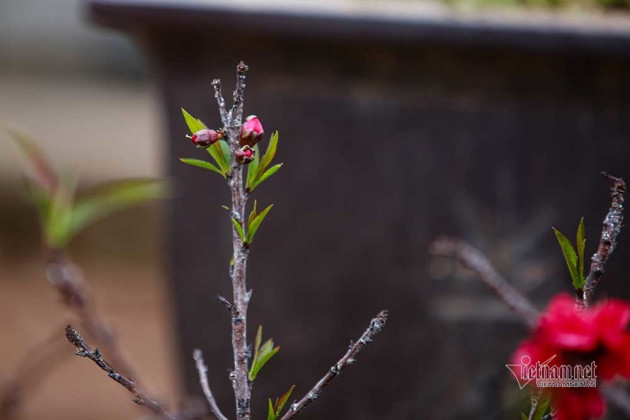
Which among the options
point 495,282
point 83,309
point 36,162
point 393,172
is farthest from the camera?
point 393,172

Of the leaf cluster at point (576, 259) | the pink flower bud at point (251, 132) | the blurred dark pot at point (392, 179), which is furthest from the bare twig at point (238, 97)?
the blurred dark pot at point (392, 179)

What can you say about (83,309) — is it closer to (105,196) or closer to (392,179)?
(105,196)

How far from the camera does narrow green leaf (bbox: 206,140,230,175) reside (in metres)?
0.31

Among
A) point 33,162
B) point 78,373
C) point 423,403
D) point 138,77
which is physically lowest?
point 78,373

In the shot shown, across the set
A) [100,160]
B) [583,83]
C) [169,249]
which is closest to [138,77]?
[100,160]

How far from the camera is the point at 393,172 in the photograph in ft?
2.66

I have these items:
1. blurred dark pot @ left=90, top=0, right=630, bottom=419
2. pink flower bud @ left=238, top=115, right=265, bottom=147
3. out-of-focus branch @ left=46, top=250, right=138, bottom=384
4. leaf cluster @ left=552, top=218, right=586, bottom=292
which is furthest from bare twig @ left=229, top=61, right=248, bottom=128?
blurred dark pot @ left=90, top=0, right=630, bottom=419

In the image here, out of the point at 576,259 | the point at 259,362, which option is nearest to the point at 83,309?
the point at 259,362

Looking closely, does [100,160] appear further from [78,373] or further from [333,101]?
[333,101]

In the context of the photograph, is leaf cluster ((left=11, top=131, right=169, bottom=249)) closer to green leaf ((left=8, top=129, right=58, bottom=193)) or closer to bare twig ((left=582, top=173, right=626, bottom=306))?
green leaf ((left=8, top=129, right=58, bottom=193))

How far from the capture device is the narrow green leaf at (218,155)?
311 mm

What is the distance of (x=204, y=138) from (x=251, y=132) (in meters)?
0.02

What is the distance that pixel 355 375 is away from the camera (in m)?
0.84

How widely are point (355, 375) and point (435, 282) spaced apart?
0.44ft
